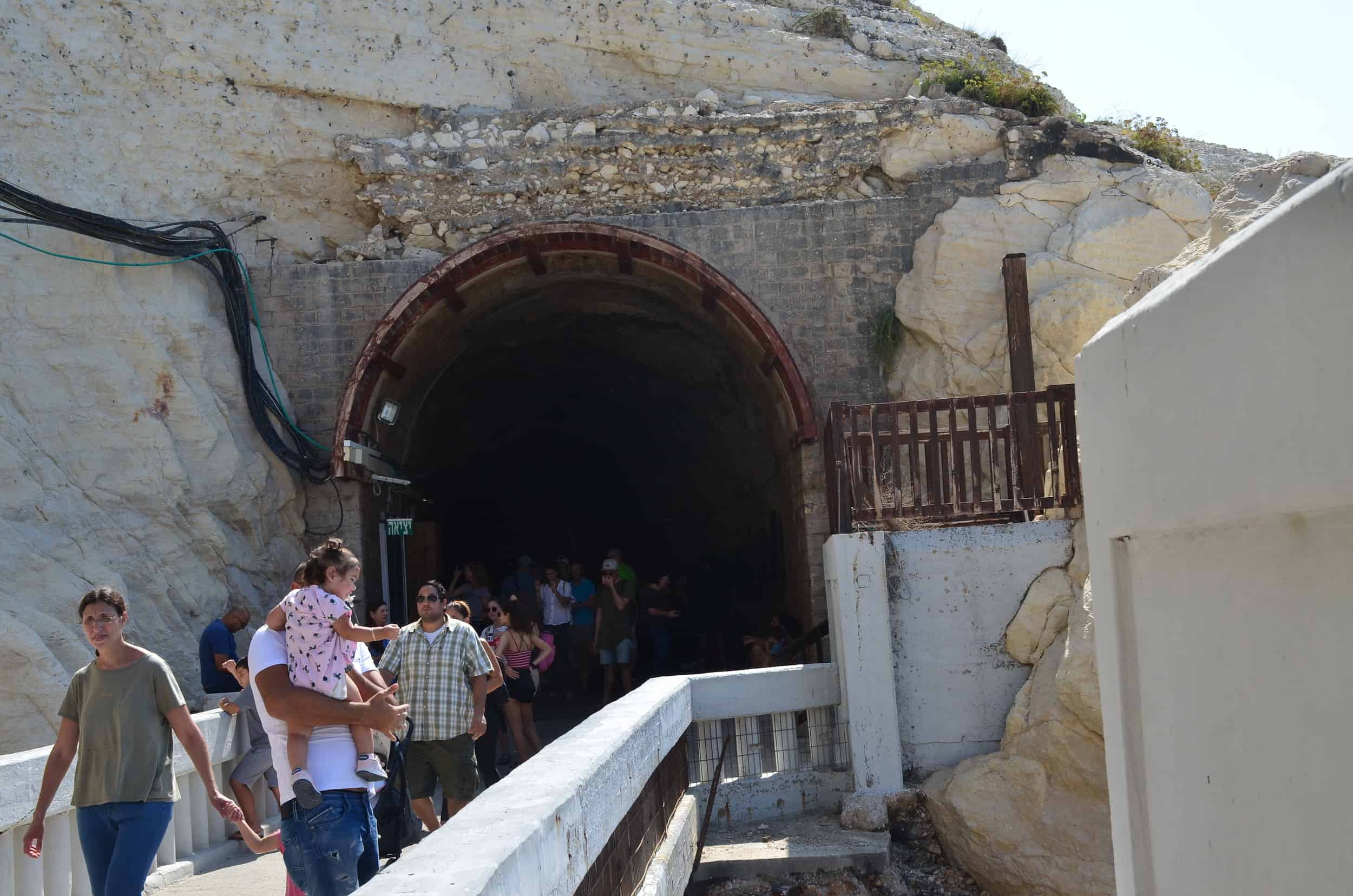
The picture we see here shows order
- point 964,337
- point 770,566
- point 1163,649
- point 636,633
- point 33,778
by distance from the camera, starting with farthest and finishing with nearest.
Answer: point 770,566 < point 636,633 < point 964,337 < point 33,778 < point 1163,649

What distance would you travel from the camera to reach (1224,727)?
247 centimetres

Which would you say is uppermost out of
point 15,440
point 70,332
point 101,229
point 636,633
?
point 101,229

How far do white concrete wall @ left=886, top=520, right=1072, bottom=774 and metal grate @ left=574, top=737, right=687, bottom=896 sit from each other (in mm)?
2563

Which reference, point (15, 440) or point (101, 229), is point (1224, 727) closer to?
point (15, 440)

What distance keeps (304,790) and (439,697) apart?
230cm

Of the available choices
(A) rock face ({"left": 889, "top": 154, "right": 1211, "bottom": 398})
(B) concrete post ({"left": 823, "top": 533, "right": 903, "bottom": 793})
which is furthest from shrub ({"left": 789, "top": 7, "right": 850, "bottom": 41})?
(B) concrete post ({"left": 823, "top": 533, "right": 903, "bottom": 793})

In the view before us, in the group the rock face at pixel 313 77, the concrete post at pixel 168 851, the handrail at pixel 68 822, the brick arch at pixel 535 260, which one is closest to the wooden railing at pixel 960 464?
the brick arch at pixel 535 260

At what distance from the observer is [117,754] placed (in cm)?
478

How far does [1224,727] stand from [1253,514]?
20.3 inches

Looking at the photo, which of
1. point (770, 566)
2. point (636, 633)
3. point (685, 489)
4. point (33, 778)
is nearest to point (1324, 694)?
point (33, 778)

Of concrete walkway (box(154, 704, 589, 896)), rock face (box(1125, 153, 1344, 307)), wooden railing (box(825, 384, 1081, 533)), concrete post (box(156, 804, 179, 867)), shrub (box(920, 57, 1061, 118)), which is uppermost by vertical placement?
shrub (box(920, 57, 1061, 118))

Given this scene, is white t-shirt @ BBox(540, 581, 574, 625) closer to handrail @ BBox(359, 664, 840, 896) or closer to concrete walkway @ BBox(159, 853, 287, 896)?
concrete walkway @ BBox(159, 853, 287, 896)

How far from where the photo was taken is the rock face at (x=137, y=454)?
10.8 m

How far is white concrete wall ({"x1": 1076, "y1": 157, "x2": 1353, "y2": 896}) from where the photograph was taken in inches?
78.5
